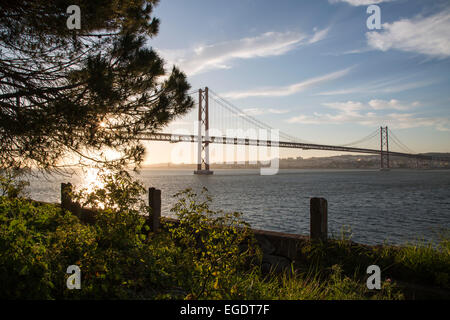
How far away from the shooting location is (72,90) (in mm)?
5516

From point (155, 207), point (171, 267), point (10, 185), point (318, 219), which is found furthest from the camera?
point (155, 207)

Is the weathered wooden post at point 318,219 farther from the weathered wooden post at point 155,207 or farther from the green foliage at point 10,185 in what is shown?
the green foliage at point 10,185

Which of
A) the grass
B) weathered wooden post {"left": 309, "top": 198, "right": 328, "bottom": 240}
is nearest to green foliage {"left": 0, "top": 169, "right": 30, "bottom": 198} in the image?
the grass

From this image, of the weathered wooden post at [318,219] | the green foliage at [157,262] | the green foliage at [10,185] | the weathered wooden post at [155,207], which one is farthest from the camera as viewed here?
the weathered wooden post at [155,207]

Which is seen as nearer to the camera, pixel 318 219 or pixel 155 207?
pixel 318 219

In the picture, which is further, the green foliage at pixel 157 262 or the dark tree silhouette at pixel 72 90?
the dark tree silhouette at pixel 72 90

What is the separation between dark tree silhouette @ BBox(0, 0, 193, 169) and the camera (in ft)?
17.0

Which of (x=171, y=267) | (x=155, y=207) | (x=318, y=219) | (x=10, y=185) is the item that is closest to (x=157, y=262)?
(x=171, y=267)

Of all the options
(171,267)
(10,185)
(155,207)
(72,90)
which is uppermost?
(72,90)

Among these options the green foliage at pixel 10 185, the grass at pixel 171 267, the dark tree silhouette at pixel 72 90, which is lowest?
the grass at pixel 171 267

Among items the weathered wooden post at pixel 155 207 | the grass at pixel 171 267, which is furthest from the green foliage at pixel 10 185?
the weathered wooden post at pixel 155 207

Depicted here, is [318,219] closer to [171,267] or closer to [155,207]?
[171,267]

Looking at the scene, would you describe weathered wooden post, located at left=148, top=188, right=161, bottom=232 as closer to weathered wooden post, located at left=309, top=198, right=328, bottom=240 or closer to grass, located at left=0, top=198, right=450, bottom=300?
grass, located at left=0, top=198, right=450, bottom=300

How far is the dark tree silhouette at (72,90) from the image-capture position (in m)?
5.20
